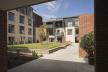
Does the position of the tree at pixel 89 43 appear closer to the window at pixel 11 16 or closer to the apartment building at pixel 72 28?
the window at pixel 11 16

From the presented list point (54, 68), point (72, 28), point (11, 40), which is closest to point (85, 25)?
point (54, 68)

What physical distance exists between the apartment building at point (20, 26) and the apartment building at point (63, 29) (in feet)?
22.8

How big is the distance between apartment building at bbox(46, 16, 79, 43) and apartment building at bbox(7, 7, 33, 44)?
22.8ft

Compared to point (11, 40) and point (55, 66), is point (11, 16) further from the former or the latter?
point (55, 66)

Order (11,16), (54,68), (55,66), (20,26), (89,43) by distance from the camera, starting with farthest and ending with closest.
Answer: (20,26), (11,16), (89,43), (55,66), (54,68)

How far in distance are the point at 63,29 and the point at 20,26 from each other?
618 inches

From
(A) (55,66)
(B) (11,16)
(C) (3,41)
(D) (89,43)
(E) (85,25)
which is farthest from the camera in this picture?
(B) (11,16)

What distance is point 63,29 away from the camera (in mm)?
46594

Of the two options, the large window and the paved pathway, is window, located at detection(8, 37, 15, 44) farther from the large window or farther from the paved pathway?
the paved pathway

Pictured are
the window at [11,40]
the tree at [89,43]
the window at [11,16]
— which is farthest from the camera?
the window at [11,16]

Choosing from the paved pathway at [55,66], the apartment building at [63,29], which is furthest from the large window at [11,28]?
the paved pathway at [55,66]

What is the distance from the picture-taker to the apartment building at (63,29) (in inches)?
1759

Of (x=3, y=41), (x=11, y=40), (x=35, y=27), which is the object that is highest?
(x=35, y=27)
